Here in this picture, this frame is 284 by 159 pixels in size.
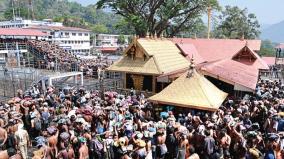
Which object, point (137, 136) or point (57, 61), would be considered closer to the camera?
point (137, 136)

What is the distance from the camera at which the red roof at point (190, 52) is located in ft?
84.0

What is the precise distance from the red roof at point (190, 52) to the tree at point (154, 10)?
36.9ft

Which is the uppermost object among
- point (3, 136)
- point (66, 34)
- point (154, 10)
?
point (154, 10)

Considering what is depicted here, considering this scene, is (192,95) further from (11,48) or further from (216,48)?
(11,48)

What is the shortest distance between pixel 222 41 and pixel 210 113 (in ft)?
61.9

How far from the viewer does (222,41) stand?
3059 cm

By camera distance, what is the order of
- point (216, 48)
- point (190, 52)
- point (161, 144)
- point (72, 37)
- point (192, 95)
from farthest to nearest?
1. point (72, 37)
2. point (216, 48)
3. point (190, 52)
4. point (192, 95)
5. point (161, 144)

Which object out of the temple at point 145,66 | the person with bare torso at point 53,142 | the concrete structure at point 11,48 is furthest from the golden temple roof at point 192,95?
the concrete structure at point 11,48

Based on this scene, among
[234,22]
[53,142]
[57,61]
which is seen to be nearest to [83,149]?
[53,142]

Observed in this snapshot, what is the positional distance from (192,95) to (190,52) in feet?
43.7

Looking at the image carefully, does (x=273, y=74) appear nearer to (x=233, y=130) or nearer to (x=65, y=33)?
(x=233, y=130)

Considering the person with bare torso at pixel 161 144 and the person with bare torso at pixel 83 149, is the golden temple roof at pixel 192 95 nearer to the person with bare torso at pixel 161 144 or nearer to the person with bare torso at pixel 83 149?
the person with bare torso at pixel 161 144

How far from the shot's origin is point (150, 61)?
2033 centimetres

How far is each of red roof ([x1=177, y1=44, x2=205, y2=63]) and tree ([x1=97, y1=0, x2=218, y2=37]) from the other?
1124 centimetres
